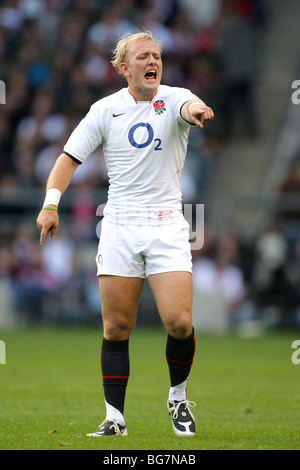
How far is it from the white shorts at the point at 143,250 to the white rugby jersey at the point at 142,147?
0.37 feet

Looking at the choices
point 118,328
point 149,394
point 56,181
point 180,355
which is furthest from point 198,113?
point 149,394

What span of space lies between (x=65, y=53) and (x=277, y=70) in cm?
594

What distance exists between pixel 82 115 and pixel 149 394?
1087 cm

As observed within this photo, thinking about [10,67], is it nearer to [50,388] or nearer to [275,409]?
[50,388]

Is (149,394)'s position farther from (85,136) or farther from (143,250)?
(85,136)

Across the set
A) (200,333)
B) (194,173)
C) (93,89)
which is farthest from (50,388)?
(93,89)

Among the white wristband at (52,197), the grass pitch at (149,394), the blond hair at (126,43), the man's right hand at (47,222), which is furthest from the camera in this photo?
the blond hair at (126,43)

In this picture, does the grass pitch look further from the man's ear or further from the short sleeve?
the man's ear

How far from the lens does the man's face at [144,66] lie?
21.2 feet

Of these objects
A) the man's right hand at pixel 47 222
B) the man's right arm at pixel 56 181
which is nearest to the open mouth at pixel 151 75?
the man's right arm at pixel 56 181

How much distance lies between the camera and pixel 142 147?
6496 millimetres

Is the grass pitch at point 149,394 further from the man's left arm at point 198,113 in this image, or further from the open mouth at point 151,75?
the open mouth at point 151,75

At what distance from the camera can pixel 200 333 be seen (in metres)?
16.8

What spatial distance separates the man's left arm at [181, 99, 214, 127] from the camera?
596cm
